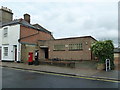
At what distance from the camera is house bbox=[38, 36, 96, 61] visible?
16484 millimetres

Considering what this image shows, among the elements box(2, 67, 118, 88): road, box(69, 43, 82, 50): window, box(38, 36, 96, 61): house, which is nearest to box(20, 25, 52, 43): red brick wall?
box(38, 36, 96, 61): house

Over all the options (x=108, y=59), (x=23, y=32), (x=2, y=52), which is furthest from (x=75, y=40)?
(x=2, y=52)

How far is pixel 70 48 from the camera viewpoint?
17984mm

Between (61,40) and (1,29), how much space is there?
10616 millimetres

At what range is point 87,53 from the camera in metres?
16.4

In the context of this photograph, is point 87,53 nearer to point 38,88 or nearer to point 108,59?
point 108,59

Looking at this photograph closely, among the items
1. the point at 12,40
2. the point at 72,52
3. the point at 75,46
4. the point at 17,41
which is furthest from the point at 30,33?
the point at 75,46

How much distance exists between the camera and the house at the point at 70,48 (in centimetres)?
1648

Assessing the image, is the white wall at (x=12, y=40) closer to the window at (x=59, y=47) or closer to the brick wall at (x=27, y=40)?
the brick wall at (x=27, y=40)

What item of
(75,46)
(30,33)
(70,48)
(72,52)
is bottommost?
(72,52)

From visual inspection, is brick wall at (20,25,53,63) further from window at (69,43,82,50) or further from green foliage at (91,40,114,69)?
green foliage at (91,40,114,69)

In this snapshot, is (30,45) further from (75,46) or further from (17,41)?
(75,46)

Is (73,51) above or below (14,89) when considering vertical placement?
above

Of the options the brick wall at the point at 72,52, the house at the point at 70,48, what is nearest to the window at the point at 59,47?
the house at the point at 70,48
